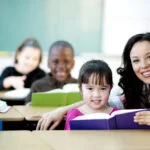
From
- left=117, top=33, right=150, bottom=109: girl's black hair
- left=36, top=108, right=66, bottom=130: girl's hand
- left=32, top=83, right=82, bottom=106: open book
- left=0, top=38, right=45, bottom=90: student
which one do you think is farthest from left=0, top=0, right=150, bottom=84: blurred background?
left=36, top=108, right=66, bottom=130: girl's hand

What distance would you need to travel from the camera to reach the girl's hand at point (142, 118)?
1837 mm

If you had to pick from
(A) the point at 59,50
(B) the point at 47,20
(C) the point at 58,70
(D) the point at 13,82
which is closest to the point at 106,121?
(C) the point at 58,70

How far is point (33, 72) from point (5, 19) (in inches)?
41.9

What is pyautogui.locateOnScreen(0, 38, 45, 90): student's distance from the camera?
4230mm

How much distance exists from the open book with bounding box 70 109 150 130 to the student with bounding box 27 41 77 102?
4.63 ft

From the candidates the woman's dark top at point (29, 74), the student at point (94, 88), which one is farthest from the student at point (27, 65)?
the student at point (94, 88)

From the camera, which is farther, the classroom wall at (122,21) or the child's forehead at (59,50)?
the classroom wall at (122,21)

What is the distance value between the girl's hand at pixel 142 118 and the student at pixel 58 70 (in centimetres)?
149

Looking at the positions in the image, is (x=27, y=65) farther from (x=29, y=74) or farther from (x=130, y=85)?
(x=130, y=85)

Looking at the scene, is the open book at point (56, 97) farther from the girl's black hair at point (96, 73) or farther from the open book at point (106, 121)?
the open book at point (106, 121)

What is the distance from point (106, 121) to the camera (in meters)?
1.85

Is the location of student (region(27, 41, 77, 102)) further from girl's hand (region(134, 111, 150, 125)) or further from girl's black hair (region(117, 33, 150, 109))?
girl's hand (region(134, 111, 150, 125))

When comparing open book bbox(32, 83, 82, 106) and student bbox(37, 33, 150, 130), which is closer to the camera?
student bbox(37, 33, 150, 130)

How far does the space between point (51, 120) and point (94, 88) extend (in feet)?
1.01
